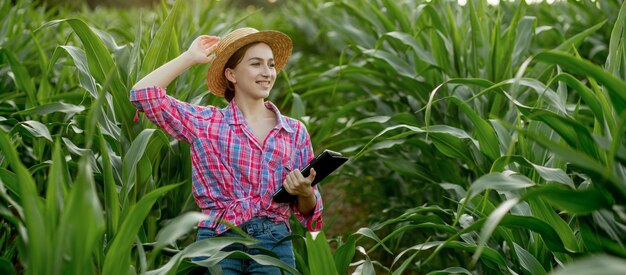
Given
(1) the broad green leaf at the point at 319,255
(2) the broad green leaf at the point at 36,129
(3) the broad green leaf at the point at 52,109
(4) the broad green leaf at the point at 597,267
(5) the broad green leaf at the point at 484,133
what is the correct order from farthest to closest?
(3) the broad green leaf at the point at 52,109 < (5) the broad green leaf at the point at 484,133 < (2) the broad green leaf at the point at 36,129 < (1) the broad green leaf at the point at 319,255 < (4) the broad green leaf at the point at 597,267

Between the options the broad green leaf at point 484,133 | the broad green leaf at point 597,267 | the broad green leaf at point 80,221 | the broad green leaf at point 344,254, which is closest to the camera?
the broad green leaf at point 597,267

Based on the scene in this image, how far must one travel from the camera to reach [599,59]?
4.07 m

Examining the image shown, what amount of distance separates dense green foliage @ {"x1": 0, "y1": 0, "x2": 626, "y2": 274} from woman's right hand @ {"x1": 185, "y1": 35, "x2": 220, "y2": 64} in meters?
0.16

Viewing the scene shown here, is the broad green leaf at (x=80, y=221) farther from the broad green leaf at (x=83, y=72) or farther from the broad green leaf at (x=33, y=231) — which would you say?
the broad green leaf at (x=83, y=72)

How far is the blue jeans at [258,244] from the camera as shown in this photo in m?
1.77

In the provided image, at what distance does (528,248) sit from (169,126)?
87cm

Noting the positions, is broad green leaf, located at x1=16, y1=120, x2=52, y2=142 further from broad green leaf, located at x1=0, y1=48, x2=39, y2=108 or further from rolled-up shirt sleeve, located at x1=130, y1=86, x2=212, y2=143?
broad green leaf, located at x1=0, y1=48, x2=39, y2=108

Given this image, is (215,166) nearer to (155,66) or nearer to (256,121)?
(256,121)

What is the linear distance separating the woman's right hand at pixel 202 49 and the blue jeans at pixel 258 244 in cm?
39

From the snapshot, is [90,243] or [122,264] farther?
[122,264]

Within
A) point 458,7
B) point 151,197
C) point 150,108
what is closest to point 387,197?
point 458,7

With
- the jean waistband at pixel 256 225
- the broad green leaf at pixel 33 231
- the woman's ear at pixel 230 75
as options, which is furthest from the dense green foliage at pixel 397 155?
the woman's ear at pixel 230 75

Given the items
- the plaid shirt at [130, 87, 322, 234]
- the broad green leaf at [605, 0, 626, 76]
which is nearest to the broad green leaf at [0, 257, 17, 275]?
the plaid shirt at [130, 87, 322, 234]

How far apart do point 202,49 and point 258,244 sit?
0.47 metres
